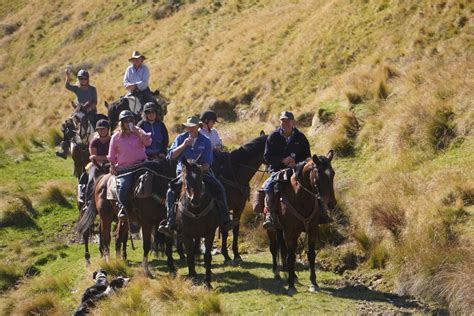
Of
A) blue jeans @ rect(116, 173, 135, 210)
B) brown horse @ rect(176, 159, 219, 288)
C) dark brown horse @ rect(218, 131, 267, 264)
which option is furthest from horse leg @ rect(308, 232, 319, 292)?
blue jeans @ rect(116, 173, 135, 210)

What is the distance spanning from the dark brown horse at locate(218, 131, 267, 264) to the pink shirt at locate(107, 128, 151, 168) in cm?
185

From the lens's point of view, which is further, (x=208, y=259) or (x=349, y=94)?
(x=349, y=94)

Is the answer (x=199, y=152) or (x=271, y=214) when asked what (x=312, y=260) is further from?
(x=199, y=152)

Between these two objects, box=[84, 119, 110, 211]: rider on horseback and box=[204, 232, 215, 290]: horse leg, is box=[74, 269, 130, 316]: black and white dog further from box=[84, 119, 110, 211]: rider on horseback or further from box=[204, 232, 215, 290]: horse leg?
box=[84, 119, 110, 211]: rider on horseback

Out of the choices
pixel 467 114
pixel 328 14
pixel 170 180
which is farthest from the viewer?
pixel 328 14

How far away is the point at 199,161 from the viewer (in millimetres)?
11766

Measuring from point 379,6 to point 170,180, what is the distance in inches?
631

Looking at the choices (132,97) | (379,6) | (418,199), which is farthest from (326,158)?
(379,6)

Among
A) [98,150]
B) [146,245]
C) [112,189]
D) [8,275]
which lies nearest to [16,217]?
[8,275]

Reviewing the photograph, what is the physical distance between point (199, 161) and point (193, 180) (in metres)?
0.99

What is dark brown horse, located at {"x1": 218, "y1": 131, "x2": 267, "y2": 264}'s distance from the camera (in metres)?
13.9

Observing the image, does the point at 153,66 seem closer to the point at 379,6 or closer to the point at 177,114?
the point at 177,114

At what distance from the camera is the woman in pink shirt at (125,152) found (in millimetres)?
12742

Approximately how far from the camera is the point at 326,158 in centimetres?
1046
